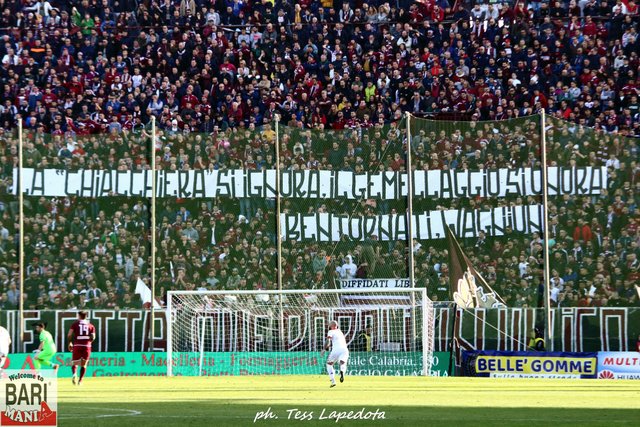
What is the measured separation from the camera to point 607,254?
111 feet

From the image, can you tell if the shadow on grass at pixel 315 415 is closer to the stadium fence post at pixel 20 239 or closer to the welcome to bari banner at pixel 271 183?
the stadium fence post at pixel 20 239

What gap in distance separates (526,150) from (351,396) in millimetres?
13024

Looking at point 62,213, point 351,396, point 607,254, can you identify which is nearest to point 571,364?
point 607,254

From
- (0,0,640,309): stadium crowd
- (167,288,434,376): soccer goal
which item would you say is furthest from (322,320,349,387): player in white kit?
(0,0,640,309): stadium crowd

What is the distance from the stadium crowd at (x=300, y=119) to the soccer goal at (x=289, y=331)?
0.61 meters

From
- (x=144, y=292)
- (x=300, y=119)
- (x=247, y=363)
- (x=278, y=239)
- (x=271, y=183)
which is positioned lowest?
(x=247, y=363)

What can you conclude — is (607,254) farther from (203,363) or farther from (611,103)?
(203,363)

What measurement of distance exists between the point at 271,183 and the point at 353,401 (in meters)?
13.5

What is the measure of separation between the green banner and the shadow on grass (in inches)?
456

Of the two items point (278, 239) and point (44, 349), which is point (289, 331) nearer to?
point (278, 239)

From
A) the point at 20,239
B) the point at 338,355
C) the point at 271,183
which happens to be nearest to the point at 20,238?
the point at 20,239

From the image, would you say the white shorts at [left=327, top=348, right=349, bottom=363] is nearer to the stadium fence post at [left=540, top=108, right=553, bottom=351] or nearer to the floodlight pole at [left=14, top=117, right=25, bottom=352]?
the stadium fence post at [left=540, top=108, right=553, bottom=351]

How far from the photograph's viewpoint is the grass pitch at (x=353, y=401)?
19.2 m

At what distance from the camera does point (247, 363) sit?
3472cm
